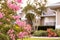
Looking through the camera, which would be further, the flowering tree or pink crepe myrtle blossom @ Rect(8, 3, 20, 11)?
pink crepe myrtle blossom @ Rect(8, 3, 20, 11)

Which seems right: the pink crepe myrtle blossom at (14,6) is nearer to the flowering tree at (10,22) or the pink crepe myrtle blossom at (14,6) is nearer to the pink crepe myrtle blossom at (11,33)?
the flowering tree at (10,22)

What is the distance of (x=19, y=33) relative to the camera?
6629 mm

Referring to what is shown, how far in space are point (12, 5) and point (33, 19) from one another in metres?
25.8

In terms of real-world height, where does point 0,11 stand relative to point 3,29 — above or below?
above

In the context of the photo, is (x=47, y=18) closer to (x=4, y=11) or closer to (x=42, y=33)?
(x=42, y=33)

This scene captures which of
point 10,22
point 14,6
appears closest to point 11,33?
point 10,22

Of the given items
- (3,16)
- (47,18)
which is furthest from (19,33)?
(47,18)

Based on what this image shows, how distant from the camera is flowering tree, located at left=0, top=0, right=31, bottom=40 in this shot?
6371 millimetres

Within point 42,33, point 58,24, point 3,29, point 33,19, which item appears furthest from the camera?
point 33,19

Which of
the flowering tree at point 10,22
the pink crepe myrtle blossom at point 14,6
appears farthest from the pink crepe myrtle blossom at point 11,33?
the pink crepe myrtle blossom at point 14,6

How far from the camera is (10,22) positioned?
6.73 metres

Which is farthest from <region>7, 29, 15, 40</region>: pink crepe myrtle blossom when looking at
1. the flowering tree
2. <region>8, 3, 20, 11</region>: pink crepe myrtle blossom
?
<region>8, 3, 20, 11</region>: pink crepe myrtle blossom

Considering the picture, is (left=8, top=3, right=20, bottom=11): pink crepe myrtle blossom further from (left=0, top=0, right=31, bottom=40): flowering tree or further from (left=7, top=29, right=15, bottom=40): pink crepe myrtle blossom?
(left=7, top=29, right=15, bottom=40): pink crepe myrtle blossom

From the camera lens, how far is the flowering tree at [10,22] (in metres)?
6.37
